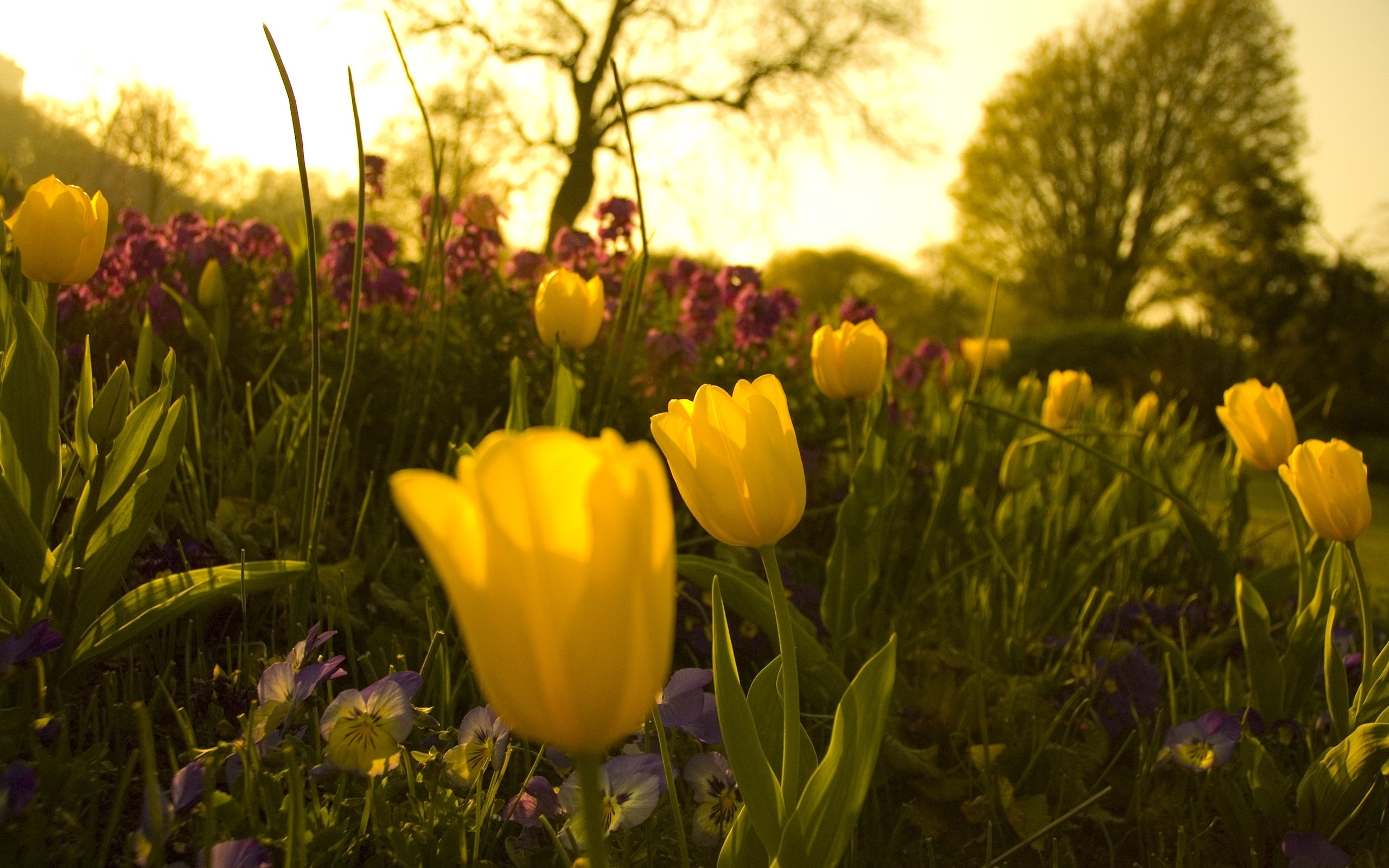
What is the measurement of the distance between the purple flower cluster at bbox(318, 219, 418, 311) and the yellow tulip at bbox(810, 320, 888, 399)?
1.55m

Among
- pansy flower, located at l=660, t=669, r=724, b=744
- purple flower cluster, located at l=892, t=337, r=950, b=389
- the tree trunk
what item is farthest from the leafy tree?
pansy flower, located at l=660, t=669, r=724, b=744

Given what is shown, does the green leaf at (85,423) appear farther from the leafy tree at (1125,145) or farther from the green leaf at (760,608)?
the leafy tree at (1125,145)

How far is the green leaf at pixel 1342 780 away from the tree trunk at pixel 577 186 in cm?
1420

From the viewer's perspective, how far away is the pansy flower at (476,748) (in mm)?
896

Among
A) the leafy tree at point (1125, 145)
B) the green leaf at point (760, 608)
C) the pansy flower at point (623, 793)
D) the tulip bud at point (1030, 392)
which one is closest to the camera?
the pansy flower at point (623, 793)

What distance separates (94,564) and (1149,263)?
80.2 ft

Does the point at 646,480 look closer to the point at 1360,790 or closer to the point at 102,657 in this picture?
the point at 102,657

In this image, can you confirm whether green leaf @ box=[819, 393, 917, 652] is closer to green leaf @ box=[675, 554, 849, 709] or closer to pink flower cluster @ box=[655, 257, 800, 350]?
green leaf @ box=[675, 554, 849, 709]

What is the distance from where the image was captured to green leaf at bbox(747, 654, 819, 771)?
0.94m

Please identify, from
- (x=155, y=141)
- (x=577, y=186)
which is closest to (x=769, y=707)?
(x=155, y=141)

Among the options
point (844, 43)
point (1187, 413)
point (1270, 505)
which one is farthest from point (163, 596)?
point (844, 43)

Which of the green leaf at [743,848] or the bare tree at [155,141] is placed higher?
the bare tree at [155,141]

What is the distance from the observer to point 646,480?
16.2 inches

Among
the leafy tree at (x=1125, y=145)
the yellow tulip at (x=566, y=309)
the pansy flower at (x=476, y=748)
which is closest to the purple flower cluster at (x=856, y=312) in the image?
the yellow tulip at (x=566, y=309)
